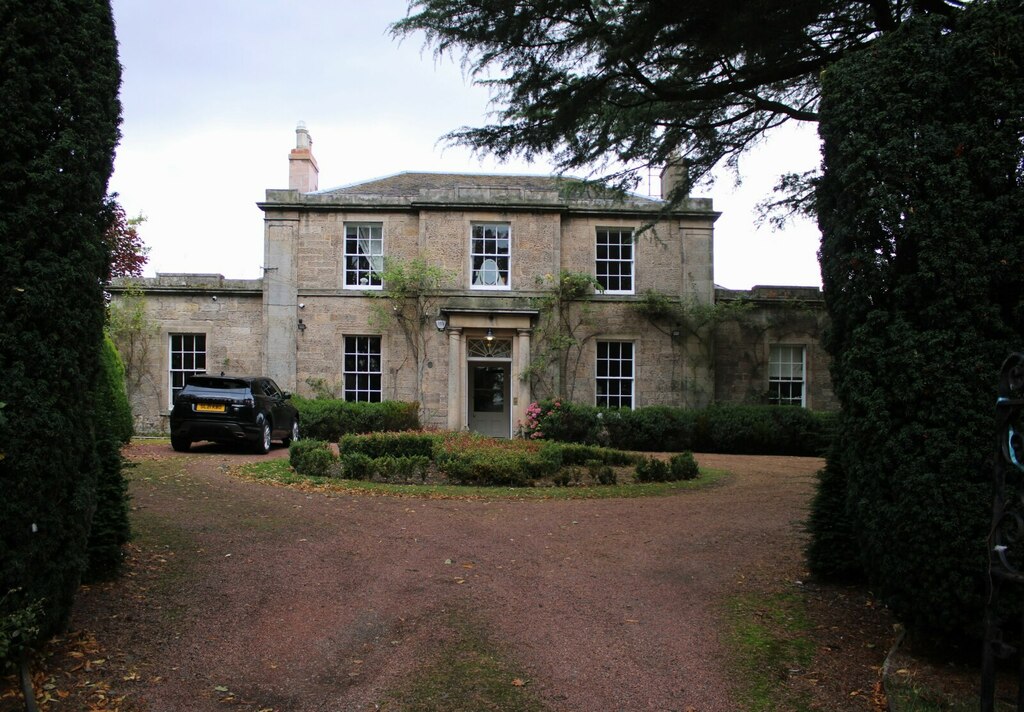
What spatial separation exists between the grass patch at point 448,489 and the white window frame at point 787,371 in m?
10.2

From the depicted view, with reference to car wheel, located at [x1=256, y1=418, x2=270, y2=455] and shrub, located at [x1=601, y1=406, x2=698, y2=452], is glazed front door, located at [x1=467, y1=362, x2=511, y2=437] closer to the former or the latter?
shrub, located at [x1=601, y1=406, x2=698, y2=452]

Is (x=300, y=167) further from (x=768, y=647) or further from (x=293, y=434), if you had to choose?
(x=768, y=647)

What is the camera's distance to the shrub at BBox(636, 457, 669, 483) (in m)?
11.6

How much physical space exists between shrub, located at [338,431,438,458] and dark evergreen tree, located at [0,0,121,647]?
25.1 ft

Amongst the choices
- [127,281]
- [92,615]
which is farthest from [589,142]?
[127,281]

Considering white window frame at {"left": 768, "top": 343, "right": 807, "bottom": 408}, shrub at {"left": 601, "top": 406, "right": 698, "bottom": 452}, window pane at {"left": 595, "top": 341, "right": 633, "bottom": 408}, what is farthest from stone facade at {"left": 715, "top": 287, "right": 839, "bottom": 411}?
shrub at {"left": 601, "top": 406, "right": 698, "bottom": 452}

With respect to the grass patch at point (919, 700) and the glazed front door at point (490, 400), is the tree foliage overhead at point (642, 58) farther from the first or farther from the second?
the glazed front door at point (490, 400)

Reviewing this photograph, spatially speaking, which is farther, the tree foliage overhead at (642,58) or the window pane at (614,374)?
the window pane at (614,374)

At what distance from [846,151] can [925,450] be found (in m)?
1.75

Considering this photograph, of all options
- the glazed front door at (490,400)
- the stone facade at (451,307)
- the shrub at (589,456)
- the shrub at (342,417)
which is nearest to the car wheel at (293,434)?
the shrub at (342,417)

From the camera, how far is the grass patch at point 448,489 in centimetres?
962

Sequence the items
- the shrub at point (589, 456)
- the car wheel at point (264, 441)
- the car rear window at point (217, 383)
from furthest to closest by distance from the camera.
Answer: the car wheel at point (264, 441)
the car rear window at point (217, 383)
the shrub at point (589, 456)

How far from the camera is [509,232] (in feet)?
65.4

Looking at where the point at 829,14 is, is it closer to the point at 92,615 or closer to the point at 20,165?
the point at 20,165
